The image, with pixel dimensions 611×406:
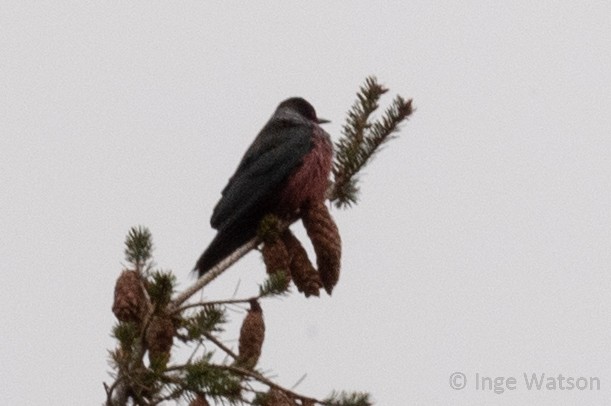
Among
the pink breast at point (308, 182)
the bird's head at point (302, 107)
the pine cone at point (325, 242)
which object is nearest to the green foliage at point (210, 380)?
the pine cone at point (325, 242)

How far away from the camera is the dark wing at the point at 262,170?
5.81 m

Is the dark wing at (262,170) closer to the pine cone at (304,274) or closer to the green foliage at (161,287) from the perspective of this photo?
the pine cone at (304,274)

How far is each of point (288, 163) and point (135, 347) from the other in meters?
2.60

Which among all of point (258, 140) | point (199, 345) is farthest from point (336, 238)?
point (258, 140)

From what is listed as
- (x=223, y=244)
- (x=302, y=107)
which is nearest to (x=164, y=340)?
(x=223, y=244)

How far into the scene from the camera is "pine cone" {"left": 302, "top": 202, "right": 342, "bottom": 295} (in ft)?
15.5

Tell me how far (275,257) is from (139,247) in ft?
2.95

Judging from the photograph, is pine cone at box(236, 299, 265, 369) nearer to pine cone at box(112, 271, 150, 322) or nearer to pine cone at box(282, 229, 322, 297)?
pine cone at box(112, 271, 150, 322)

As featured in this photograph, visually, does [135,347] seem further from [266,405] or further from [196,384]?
[266,405]

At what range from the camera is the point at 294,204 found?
557 cm

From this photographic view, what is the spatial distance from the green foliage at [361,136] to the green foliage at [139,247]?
1444 millimetres

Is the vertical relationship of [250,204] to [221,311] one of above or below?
above

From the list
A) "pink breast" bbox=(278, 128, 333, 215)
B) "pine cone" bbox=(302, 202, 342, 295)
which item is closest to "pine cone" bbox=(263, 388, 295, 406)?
"pine cone" bbox=(302, 202, 342, 295)

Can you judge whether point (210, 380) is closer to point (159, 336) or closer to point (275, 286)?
point (159, 336)
